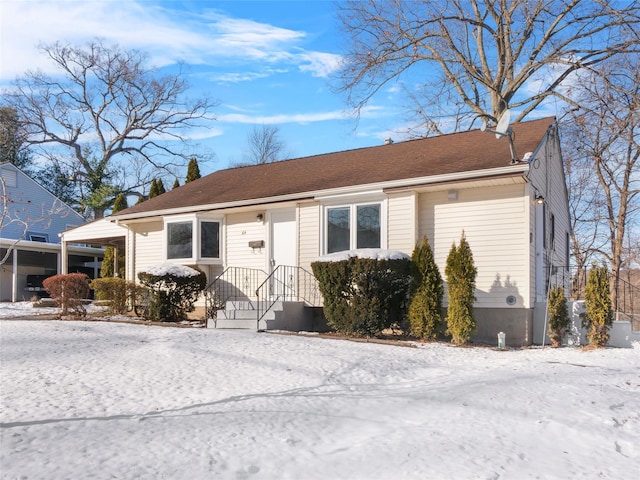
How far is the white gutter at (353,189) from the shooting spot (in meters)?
10.3

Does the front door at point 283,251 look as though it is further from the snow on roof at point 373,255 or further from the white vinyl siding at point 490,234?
the white vinyl siding at point 490,234

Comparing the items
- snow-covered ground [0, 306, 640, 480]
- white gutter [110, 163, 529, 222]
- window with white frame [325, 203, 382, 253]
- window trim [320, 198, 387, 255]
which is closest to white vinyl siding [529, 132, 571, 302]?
white gutter [110, 163, 529, 222]

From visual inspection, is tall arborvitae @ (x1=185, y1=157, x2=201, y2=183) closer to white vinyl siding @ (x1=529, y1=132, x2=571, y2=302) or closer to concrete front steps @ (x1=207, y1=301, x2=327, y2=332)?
concrete front steps @ (x1=207, y1=301, x2=327, y2=332)

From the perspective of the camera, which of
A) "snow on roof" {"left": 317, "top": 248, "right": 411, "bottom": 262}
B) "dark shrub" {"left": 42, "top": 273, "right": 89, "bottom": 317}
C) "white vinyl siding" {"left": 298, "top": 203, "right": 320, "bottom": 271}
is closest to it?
"snow on roof" {"left": 317, "top": 248, "right": 411, "bottom": 262}

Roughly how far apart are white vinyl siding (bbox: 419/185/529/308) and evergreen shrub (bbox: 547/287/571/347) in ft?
1.70

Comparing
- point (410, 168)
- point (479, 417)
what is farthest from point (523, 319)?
point (479, 417)

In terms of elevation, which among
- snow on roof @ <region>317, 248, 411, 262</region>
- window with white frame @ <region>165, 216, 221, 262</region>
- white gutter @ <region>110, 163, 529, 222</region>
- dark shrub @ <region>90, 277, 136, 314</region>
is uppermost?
white gutter @ <region>110, 163, 529, 222</region>

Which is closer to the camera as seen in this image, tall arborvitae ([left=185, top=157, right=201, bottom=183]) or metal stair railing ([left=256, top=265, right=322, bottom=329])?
metal stair railing ([left=256, top=265, right=322, bottom=329])

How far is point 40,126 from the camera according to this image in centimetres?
3238

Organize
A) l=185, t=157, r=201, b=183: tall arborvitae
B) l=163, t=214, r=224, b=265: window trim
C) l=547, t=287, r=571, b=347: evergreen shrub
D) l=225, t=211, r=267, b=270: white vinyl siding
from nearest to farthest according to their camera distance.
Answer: l=547, t=287, r=571, b=347: evergreen shrub < l=225, t=211, r=267, b=270: white vinyl siding < l=163, t=214, r=224, b=265: window trim < l=185, t=157, r=201, b=183: tall arborvitae

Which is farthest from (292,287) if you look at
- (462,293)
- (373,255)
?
(462,293)

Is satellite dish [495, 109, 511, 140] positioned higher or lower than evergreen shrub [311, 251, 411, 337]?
higher

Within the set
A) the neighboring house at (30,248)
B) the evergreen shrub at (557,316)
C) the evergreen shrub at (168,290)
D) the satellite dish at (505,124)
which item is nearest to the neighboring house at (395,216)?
the evergreen shrub at (557,316)

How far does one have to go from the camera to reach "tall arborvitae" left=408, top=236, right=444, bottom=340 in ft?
33.5
